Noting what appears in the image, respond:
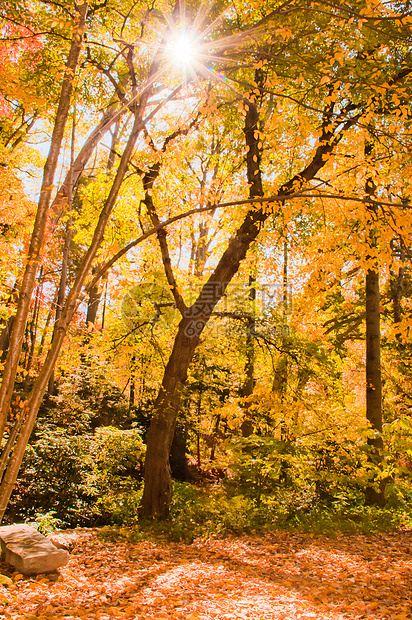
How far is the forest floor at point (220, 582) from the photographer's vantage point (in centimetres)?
285

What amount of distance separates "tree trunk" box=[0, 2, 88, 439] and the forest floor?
5.73ft

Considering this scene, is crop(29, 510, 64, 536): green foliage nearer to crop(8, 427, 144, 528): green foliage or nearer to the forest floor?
crop(8, 427, 144, 528): green foliage

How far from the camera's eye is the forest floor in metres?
2.85

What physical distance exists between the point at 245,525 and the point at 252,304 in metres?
5.11

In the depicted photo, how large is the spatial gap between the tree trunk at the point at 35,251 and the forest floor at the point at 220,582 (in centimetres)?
175

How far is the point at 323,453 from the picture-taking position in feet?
22.2

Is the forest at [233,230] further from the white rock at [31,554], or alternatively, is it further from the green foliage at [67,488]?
the white rock at [31,554]

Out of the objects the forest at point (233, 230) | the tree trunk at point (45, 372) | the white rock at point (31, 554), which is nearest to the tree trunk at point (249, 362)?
the forest at point (233, 230)

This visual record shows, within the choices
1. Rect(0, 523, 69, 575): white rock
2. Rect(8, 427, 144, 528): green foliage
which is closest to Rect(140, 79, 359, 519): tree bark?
Rect(8, 427, 144, 528): green foliage

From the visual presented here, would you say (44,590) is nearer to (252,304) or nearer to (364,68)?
(364,68)

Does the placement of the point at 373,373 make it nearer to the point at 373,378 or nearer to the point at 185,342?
the point at 373,378

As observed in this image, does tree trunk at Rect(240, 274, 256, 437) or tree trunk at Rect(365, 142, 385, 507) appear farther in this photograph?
tree trunk at Rect(240, 274, 256, 437)

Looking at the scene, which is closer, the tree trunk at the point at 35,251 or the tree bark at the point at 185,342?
the tree trunk at the point at 35,251

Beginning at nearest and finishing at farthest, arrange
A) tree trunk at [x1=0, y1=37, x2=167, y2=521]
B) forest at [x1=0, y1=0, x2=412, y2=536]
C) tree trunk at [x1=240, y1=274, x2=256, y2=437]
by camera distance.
→ 1. tree trunk at [x1=0, y1=37, x2=167, y2=521]
2. forest at [x1=0, y1=0, x2=412, y2=536]
3. tree trunk at [x1=240, y1=274, x2=256, y2=437]
